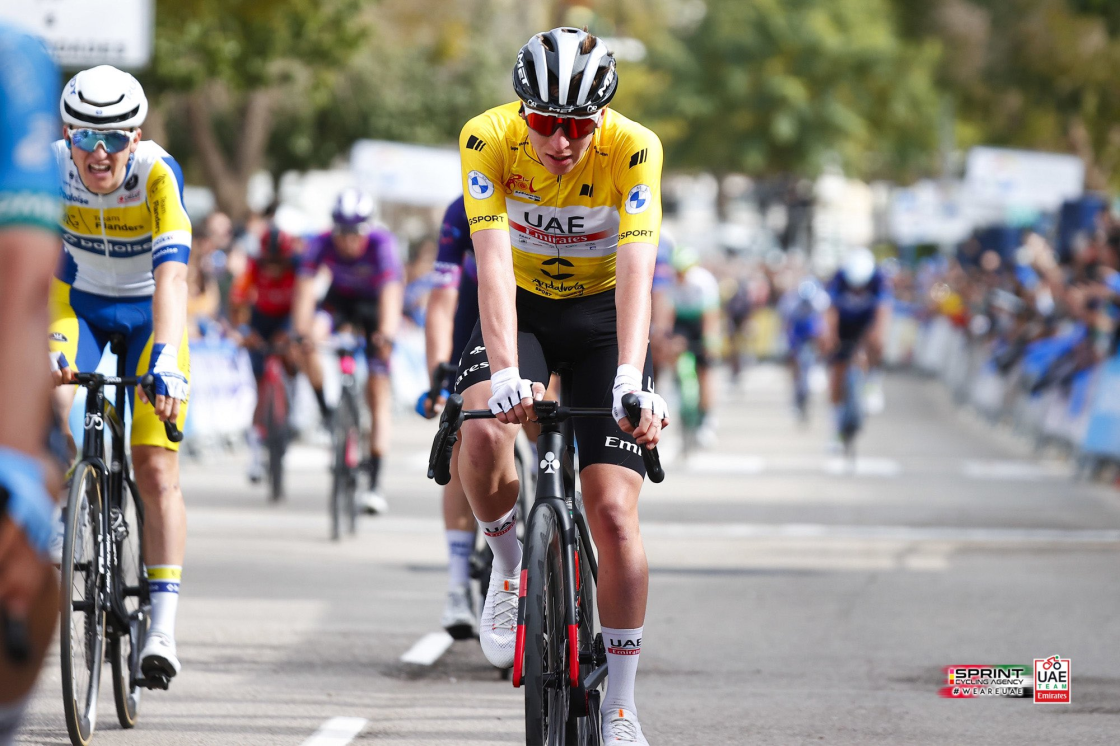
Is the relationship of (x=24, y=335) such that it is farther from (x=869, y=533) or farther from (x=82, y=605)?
(x=869, y=533)

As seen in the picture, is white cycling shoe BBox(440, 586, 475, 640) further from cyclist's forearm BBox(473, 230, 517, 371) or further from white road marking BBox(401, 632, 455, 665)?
cyclist's forearm BBox(473, 230, 517, 371)

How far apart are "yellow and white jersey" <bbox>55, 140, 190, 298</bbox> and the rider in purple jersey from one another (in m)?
5.28

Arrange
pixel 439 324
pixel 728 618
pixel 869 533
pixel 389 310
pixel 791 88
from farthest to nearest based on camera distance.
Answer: pixel 791 88 → pixel 869 533 → pixel 389 310 → pixel 728 618 → pixel 439 324

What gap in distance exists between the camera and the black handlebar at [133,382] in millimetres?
5703

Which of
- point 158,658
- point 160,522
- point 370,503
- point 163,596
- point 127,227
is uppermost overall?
point 127,227

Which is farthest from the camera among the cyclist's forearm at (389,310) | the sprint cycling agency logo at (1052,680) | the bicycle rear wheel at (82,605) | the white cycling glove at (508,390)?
the cyclist's forearm at (389,310)

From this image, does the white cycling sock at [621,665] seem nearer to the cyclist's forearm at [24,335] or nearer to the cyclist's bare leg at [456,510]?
the cyclist's bare leg at [456,510]

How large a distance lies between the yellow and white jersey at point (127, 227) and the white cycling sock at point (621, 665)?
2.03 metres

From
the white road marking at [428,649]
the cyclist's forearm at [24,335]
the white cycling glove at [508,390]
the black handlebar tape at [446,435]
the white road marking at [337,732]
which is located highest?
the cyclist's forearm at [24,335]

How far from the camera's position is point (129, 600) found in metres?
6.18

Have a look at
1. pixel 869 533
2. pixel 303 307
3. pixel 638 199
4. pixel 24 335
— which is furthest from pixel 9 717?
pixel 869 533

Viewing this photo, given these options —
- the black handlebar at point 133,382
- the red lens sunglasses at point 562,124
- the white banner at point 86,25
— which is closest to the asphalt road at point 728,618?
the black handlebar at point 133,382

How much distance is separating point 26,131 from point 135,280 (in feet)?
10.9

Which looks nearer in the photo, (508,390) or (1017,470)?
(508,390)
